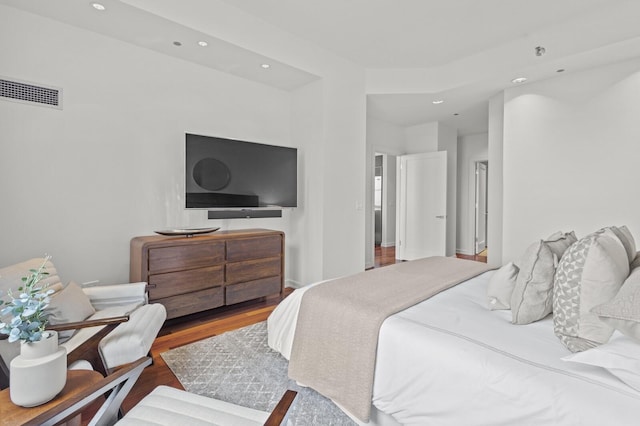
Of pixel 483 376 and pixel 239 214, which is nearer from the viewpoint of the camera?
pixel 483 376

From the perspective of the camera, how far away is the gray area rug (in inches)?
68.4

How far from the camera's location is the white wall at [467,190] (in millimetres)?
6759

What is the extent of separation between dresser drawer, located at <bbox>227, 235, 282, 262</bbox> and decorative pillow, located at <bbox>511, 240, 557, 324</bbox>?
2.47 meters

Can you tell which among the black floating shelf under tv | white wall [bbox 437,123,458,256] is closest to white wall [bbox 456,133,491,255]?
white wall [bbox 437,123,458,256]

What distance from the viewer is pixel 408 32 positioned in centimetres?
350

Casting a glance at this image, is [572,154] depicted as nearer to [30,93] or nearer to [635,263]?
[635,263]

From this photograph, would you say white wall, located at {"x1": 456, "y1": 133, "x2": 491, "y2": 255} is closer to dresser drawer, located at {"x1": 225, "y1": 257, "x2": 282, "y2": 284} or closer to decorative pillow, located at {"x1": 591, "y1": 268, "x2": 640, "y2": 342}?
dresser drawer, located at {"x1": 225, "y1": 257, "x2": 282, "y2": 284}

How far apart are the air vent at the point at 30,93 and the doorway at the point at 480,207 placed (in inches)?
274

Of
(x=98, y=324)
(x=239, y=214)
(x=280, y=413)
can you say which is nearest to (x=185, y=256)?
(x=239, y=214)

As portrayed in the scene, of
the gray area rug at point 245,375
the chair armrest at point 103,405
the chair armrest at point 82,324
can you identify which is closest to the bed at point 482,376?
the gray area rug at point 245,375

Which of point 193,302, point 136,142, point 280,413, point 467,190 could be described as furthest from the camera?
point 467,190

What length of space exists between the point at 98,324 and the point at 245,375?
932mm

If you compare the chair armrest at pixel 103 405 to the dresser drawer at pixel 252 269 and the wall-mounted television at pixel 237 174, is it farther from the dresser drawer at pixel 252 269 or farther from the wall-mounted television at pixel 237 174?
the wall-mounted television at pixel 237 174

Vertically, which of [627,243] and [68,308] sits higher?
[627,243]
